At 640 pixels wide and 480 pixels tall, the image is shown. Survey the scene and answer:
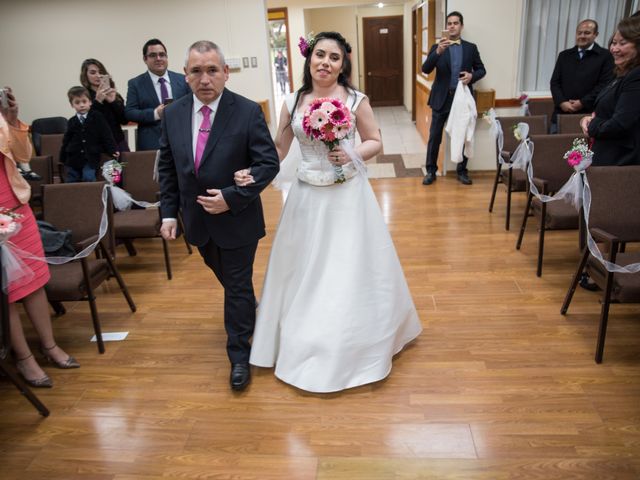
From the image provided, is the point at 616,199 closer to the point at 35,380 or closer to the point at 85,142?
the point at 35,380

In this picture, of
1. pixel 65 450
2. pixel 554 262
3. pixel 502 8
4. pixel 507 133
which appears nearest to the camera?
pixel 65 450

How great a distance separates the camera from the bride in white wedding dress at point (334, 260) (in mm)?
2576

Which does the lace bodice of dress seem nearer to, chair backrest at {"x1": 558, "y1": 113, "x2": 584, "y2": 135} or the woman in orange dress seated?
the woman in orange dress seated

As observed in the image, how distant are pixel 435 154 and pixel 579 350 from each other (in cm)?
381

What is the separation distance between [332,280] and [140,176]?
8.24ft

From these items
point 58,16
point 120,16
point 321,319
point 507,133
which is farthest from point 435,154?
point 58,16

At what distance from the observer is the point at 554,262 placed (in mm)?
4000

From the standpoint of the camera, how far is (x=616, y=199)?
2.96m

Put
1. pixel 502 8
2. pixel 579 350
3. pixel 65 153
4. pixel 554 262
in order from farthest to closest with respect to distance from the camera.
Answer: pixel 502 8 < pixel 65 153 < pixel 554 262 < pixel 579 350

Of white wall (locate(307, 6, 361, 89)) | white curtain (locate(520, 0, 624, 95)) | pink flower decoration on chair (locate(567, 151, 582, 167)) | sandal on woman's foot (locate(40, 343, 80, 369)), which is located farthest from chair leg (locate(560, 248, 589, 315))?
white wall (locate(307, 6, 361, 89))

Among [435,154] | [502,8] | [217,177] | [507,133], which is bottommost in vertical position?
[435,154]

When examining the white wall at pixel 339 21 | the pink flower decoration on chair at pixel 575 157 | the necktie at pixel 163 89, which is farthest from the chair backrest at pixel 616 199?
the white wall at pixel 339 21

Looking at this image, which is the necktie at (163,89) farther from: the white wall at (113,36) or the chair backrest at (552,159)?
the chair backrest at (552,159)

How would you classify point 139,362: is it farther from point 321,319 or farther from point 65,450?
point 321,319
